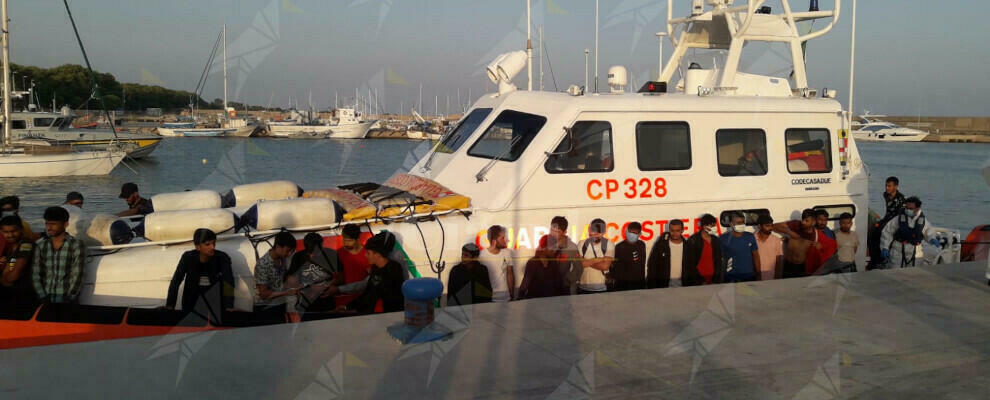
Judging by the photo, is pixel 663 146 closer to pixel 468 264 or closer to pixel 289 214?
pixel 468 264

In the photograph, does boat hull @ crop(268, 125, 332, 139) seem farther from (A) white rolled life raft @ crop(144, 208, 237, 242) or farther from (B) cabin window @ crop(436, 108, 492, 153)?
(A) white rolled life raft @ crop(144, 208, 237, 242)

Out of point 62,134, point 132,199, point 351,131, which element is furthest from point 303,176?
point 351,131

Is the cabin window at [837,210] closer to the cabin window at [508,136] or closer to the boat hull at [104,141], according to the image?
the cabin window at [508,136]

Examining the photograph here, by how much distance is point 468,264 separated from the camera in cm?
604

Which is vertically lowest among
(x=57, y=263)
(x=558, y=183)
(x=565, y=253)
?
(x=565, y=253)

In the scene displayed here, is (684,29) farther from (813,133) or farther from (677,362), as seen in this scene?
(677,362)

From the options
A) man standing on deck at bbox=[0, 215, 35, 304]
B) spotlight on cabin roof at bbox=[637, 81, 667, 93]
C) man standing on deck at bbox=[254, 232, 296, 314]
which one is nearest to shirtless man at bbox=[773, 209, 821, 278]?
spotlight on cabin roof at bbox=[637, 81, 667, 93]

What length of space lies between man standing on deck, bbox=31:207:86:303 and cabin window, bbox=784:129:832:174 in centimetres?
634

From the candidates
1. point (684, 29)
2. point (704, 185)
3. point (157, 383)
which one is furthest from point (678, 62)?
point (157, 383)

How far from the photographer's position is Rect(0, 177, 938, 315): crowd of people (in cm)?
521

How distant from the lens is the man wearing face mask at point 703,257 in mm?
6738

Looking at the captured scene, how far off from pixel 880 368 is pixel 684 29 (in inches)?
223

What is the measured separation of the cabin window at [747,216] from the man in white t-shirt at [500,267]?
86.6 inches

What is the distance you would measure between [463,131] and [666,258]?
2.44 m
